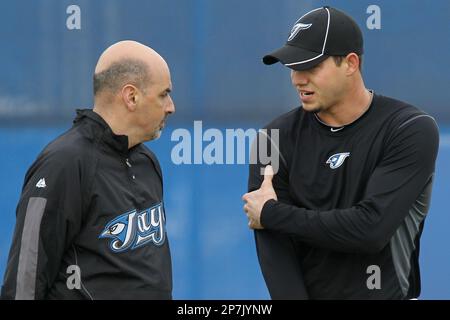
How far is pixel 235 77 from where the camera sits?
3.69 meters

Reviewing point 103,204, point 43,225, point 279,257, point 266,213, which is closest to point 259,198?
point 266,213

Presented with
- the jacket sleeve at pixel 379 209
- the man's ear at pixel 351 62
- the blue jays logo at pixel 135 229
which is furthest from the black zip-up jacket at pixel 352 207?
the blue jays logo at pixel 135 229

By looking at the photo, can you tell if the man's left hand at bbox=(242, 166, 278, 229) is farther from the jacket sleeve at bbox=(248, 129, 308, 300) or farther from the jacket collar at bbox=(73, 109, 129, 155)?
the jacket collar at bbox=(73, 109, 129, 155)

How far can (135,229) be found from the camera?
2.37 meters

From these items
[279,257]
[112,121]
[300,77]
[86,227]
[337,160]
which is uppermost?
[300,77]

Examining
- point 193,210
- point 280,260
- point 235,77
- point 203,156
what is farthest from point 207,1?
point 280,260

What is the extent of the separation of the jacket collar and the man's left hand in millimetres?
394

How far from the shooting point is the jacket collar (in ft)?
7.77

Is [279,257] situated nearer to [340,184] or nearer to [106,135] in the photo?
[340,184]

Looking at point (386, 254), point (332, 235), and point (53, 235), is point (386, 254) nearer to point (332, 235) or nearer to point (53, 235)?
point (332, 235)

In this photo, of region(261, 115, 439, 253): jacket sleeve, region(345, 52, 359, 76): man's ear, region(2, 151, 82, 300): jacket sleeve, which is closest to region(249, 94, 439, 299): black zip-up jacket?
region(261, 115, 439, 253): jacket sleeve

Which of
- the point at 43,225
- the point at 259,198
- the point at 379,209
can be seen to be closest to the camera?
the point at 43,225

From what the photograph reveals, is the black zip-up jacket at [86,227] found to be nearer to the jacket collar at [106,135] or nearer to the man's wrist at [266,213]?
the jacket collar at [106,135]

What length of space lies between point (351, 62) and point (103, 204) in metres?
0.84
